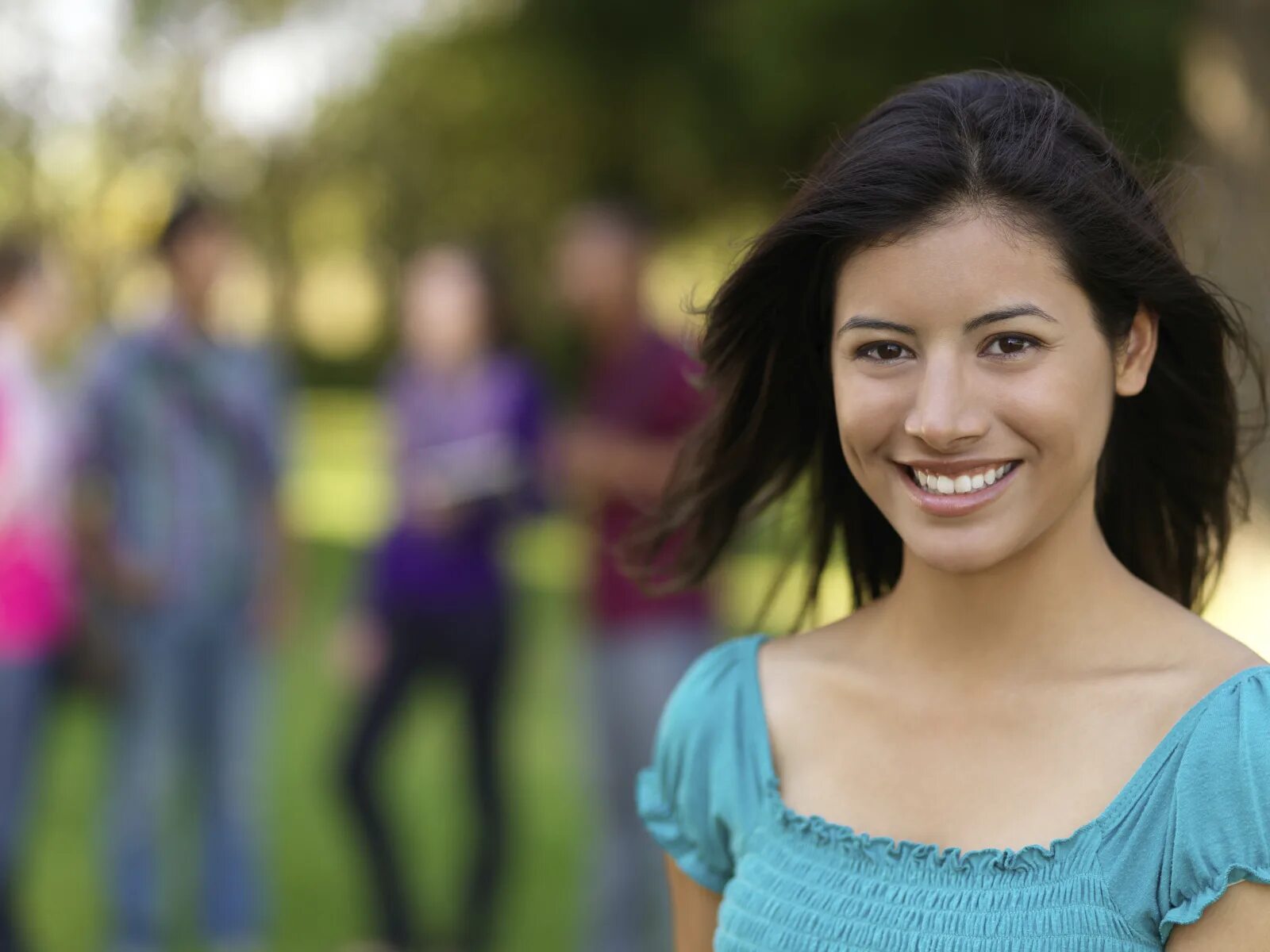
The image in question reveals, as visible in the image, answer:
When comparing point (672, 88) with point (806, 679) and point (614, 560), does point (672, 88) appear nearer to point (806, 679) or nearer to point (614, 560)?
point (614, 560)

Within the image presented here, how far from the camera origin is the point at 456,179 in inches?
1118

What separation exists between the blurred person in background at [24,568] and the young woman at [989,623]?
9.99ft

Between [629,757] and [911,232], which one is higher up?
[911,232]

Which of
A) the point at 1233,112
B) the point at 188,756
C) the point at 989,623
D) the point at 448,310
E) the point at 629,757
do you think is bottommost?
the point at 188,756

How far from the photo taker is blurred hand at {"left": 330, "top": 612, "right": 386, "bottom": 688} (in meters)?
5.04

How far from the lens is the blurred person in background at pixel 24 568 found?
4.66 metres

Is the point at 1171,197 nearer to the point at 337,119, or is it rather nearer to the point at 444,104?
the point at 444,104

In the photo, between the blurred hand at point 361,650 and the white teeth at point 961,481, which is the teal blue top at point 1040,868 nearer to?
the white teeth at point 961,481

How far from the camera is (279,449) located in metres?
5.43

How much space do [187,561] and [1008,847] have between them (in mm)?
3823

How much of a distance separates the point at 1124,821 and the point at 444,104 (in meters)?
26.7

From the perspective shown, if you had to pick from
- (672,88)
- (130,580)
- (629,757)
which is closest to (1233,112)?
(629,757)

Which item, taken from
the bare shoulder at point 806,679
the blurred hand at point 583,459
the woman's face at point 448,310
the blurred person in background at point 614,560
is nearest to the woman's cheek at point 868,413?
the bare shoulder at point 806,679

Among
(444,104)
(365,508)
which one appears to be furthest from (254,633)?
(444,104)
